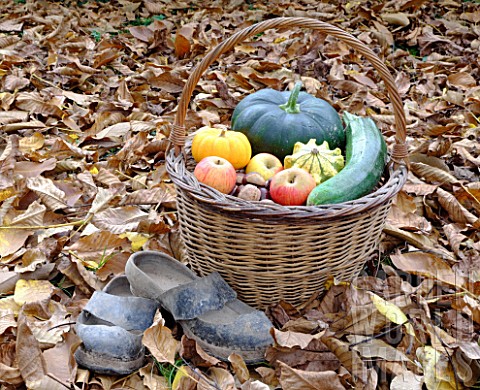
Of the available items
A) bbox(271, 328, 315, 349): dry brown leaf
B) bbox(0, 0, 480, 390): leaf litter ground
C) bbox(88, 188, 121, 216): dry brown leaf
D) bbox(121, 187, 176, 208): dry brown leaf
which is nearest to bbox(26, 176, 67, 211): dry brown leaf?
bbox(0, 0, 480, 390): leaf litter ground

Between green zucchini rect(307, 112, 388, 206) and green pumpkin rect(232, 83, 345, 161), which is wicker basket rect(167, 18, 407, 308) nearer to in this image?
green zucchini rect(307, 112, 388, 206)

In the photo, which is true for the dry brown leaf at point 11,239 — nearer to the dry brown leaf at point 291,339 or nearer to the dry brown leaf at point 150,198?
the dry brown leaf at point 150,198

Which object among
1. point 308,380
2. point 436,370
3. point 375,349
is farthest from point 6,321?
point 436,370

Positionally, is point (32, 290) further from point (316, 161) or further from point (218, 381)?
point (316, 161)

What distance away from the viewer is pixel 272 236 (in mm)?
1519

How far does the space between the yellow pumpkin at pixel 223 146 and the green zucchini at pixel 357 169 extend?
329mm

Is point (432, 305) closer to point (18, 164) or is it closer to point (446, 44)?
point (18, 164)

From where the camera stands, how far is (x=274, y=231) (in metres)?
1.51

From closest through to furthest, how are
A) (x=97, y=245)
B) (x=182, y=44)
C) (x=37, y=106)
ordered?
Answer: (x=97, y=245)
(x=37, y=106)
(x=182, y=44)

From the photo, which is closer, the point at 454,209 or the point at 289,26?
the point at 289,26

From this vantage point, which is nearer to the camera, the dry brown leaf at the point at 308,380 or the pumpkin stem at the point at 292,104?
the dry brown leaf at the point at 308,380

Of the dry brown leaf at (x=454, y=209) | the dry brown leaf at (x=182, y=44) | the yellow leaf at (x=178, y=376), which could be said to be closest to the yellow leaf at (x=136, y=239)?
the yellow leaf at (x=178, y=376)

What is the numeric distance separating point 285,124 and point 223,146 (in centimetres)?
29

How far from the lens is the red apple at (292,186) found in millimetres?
1674
